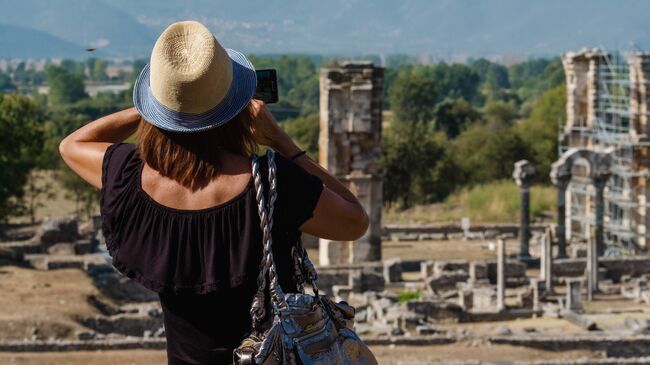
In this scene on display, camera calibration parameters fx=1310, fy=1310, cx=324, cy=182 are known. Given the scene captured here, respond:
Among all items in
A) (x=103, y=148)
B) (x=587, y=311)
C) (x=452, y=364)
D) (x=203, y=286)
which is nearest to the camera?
(x=203, y=286)

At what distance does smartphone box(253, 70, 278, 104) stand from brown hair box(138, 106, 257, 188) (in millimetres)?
240

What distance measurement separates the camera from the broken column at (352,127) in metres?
25.6

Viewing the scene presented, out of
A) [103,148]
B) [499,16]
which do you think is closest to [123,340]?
[103,148]

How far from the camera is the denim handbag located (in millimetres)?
3830

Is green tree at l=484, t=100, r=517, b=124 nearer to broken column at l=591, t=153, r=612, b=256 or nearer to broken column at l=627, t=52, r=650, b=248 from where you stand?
broken column at l=627, t=52, r=650, b=248

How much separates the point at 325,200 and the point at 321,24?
103ft

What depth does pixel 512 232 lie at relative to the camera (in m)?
33.2

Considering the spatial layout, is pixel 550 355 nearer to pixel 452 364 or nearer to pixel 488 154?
pixel 452 364

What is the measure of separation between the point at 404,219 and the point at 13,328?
20.2 meters

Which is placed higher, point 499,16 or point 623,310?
point 499,16

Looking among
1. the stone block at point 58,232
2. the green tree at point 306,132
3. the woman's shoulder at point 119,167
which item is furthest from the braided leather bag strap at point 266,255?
the green tree at point 306,132

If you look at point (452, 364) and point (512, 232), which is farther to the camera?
point (512, 232)

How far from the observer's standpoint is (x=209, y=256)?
395 centimetres

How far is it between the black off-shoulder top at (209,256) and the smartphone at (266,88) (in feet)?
1.32
